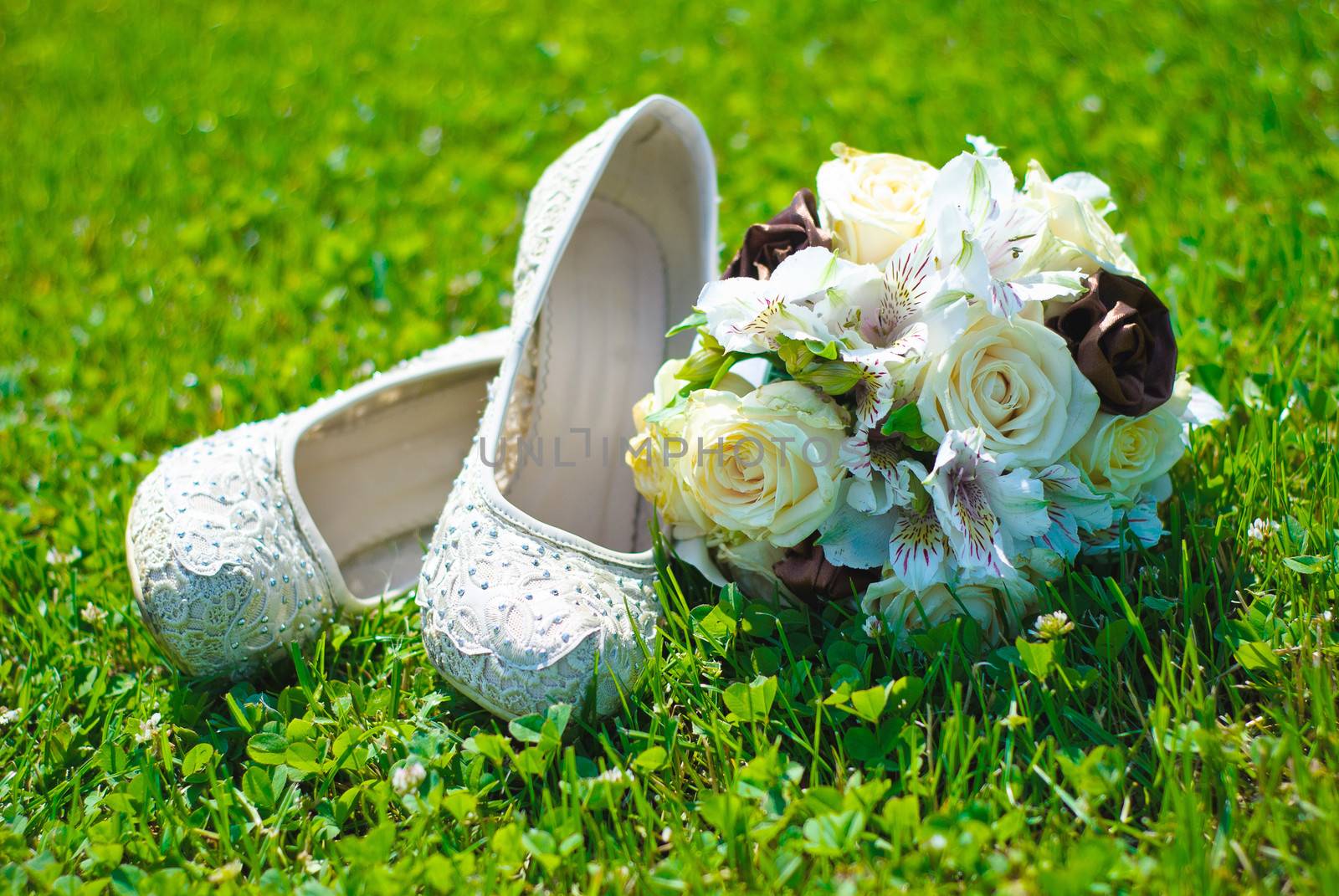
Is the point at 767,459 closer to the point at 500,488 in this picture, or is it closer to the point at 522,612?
the point at 522,612

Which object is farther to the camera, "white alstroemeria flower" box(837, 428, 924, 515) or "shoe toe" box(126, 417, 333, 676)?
"shoe toe" box(126, 417, 333, 676)

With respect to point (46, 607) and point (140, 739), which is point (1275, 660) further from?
point (46, 607)

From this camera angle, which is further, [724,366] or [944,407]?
[724,366]

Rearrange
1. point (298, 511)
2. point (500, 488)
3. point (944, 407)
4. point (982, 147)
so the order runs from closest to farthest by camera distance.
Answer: point (944, 407) → point (982, 147) → point (298, 511) → point (500, 488)

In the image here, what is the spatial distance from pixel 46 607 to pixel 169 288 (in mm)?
1136

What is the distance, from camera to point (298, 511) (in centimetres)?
167

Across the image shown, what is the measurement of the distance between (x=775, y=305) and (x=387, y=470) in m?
1.00

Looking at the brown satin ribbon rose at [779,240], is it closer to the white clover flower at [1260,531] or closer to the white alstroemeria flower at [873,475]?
the white alstroemeria flower at [873,475]

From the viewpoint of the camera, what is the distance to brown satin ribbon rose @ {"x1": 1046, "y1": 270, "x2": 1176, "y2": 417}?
135 centimetres

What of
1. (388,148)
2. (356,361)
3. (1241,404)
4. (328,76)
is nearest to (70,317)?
(356,361)

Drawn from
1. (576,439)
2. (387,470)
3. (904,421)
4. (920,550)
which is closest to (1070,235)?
(904,421)

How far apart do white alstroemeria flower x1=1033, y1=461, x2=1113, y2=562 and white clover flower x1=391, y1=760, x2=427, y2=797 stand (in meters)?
0.85

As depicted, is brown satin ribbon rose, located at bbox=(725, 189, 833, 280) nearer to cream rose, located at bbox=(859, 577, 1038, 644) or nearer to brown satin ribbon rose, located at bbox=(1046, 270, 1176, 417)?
brown satin ribbon rose, located at bbox=(1046, 270, 1176, 417)

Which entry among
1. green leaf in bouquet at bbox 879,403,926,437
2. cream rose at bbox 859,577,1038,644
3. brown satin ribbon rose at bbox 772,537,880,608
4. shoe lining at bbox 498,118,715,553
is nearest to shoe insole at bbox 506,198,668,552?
shoe lining at bbox 498,118,715,553
